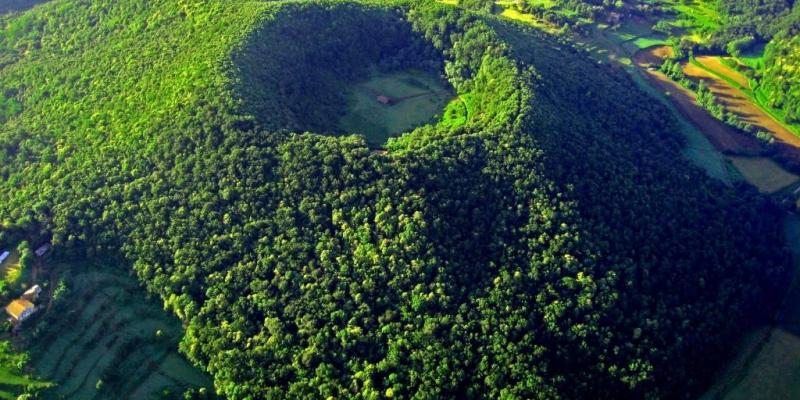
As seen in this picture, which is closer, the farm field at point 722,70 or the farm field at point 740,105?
the farm field at point 740,105

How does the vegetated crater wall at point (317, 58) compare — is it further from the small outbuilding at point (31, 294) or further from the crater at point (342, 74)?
the small outbuilding at point (31, 294)

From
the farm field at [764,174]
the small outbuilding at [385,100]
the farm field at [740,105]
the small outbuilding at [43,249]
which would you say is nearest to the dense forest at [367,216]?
the small outbuilding at [43,249]

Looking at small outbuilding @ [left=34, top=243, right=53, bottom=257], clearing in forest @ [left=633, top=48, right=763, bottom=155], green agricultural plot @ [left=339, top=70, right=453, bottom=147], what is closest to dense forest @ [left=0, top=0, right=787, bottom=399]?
small outbuilding @ [left=34, top=243, right=53, bottom=257]

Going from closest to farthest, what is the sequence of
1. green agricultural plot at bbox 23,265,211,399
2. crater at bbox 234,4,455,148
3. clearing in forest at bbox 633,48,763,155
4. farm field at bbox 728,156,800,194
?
green agricultural plot at bbox 23,265,211,399, crater at bbox 234,4,455,148, farm field at bbox 728,156,800,194, clearing in forest at bbox 633,48,763,155

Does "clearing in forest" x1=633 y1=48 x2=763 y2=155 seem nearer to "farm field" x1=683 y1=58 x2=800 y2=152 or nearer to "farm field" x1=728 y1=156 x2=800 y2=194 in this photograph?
"farm field" x1=728 y1=156 x2=800 y2=194

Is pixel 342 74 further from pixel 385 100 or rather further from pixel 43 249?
pixel 43 249

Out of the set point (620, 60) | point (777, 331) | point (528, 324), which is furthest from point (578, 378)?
point (620, 60)
